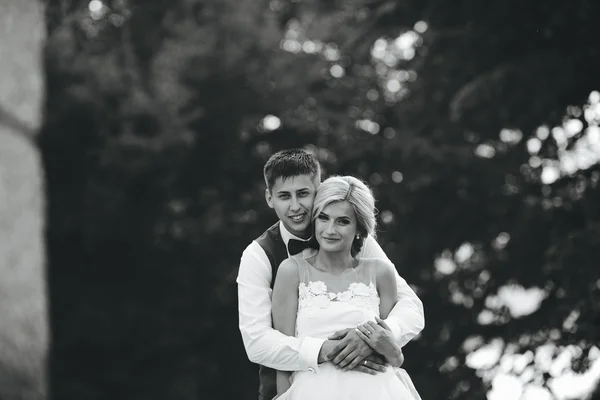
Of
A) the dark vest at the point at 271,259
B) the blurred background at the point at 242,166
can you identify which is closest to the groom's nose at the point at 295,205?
the dark vest at the point at 271,259

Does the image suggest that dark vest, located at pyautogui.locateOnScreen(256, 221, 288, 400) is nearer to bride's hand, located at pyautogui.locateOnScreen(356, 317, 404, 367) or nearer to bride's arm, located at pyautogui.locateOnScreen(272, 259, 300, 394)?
bride's arm, located at pyautogui.locateOnScreen(272, 259, 300, 394)

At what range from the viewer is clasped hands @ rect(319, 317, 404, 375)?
3592mm

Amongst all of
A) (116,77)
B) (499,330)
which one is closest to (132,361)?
(116,77)

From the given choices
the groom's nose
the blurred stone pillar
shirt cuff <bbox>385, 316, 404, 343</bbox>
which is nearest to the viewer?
shirt cuff <bbox>385, 316, 404, 343</bbox>

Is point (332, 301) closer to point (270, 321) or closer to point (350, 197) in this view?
point (270, 321)

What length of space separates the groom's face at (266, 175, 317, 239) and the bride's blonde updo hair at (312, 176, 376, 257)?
119 mm

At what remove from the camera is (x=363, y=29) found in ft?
32.9

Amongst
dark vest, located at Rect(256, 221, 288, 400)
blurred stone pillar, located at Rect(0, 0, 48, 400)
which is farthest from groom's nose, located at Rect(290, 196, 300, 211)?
blurred stone pillar, located at Rect(0, 0, 48, 400)

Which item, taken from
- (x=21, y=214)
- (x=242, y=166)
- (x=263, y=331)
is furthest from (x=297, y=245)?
(x=242, y=166)

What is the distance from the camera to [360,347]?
11.8 ft

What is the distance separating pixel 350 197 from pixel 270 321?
0.65m

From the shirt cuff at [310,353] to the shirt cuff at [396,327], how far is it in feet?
1.01

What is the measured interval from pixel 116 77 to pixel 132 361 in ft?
15.2

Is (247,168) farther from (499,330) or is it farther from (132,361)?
(499,330)
